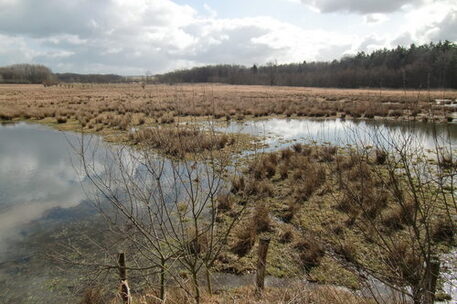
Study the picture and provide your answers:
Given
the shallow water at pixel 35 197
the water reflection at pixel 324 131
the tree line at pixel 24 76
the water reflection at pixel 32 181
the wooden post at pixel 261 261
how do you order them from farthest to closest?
the tree line at pixel 24 76
the water reflection at pixel 324 131
the water reflection at pixel 32 181
the shallow water at pixel 35 197
the wooden post at pixel 261 261

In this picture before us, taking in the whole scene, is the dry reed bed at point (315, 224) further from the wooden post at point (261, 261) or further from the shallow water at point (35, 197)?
the shallow water at point (35, 197)

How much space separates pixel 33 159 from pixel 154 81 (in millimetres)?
9893

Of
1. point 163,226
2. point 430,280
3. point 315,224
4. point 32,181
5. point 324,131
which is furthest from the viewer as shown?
point 324,131

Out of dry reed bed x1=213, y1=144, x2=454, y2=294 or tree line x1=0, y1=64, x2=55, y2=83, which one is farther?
tree line x1=0, y1=64, x2=55, y2=83

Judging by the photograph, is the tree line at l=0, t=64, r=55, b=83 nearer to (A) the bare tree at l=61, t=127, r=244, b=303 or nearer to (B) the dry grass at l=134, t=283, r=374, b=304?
(A) the bare tree at l=61, t=127, r=244, b=303

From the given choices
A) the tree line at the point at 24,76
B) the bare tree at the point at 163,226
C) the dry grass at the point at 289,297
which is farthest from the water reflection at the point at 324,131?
the tree line at the point at 24,76

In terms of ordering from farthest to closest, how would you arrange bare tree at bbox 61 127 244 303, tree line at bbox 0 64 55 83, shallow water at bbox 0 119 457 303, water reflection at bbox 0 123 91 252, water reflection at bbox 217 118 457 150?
tree line at bbox 0 64 55 83 < water reflection at bbox 217 118 457 150 < water reflection at bbox 0 123 91 252 < shallow water at bbox 0 119 457 303 < bare tree at bbox 61 127 244 303

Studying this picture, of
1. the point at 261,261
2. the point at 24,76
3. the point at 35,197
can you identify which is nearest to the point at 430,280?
the point at 261,261

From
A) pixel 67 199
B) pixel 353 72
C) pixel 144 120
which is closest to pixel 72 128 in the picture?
pixel 144 120

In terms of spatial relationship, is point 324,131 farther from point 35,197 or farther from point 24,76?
point 24,76

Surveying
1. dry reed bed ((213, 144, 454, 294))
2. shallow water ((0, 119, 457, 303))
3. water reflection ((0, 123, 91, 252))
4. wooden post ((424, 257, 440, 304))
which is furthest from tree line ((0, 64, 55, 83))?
wooden post ((424, 257, 440, 304))

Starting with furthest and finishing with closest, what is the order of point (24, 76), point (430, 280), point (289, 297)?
point (24, 76) < point (289, 297) < point (430, 280)

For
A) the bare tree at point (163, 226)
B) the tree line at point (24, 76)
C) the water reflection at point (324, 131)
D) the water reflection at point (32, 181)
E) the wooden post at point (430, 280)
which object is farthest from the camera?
the tree line at point (24, 76)

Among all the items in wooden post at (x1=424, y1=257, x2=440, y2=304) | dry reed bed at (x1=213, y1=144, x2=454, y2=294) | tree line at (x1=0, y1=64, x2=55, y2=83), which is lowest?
dry reed bed at (x1=213, y1=144, x2=454, y2=294)
